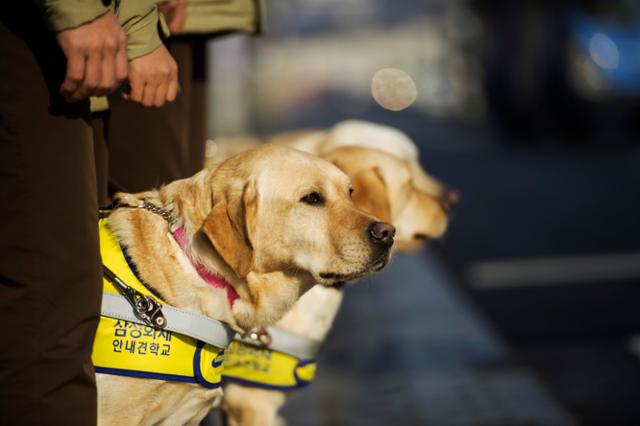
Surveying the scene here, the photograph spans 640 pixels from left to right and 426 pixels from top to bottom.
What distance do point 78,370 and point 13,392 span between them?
5.5 inches

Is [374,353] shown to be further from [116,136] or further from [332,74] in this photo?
[332,74]

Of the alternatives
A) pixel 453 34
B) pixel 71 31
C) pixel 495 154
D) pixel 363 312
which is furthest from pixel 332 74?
pixel 71 31

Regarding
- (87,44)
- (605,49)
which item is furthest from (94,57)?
(605,49)

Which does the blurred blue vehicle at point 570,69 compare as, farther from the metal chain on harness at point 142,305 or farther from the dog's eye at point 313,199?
the metal chain on harness at point 142,305

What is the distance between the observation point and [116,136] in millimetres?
2443

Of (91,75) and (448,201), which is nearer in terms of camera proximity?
(91,75)

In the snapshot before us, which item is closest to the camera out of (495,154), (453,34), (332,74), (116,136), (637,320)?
(116,136)

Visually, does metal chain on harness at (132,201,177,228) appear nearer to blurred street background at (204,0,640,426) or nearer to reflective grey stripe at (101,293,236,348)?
reflective grey stripe at (101,293,236,348)

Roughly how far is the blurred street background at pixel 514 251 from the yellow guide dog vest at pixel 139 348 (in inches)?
93.0

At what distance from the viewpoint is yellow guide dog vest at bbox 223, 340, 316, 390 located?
9.15ft

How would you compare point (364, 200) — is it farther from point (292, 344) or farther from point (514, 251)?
point (514, 251)

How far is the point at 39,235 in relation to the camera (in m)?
1.83

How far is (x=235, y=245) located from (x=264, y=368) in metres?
0.84

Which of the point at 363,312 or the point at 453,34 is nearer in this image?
the point at 363,312
